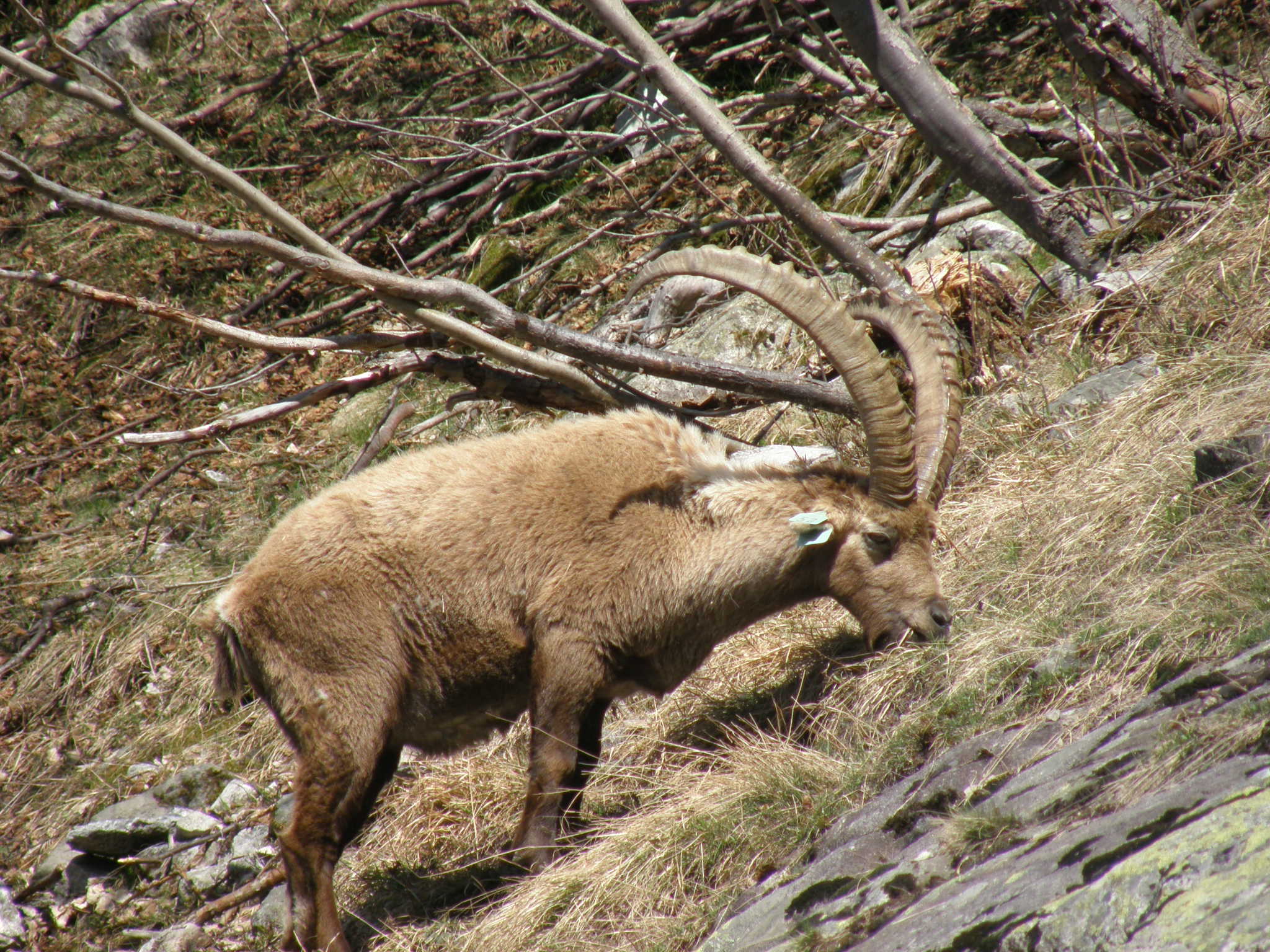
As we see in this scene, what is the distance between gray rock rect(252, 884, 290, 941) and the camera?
494 centimetres

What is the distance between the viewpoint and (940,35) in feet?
31.6

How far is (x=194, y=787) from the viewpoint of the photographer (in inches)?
241

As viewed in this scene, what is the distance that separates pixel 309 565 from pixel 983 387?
4109 mm

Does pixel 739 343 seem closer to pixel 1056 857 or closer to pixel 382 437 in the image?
pixel 382 437

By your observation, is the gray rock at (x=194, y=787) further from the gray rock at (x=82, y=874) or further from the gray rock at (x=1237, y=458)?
the gray rock at (x=1237, y=458)

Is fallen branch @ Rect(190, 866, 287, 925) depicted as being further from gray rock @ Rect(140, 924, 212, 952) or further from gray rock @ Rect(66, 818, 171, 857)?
gray rock @ Rect(66, 818, 171, 857)

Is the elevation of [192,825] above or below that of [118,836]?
below

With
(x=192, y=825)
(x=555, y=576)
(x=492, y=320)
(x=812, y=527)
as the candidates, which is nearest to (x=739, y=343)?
(x=492, y=320)

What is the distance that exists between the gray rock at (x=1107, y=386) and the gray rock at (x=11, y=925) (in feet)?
19.6

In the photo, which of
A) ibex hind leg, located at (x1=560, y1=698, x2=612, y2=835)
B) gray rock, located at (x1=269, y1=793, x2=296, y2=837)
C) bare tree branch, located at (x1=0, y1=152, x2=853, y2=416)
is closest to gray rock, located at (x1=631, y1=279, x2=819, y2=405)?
bare tree branch, located at (x1=0, y1=152, x2=853, y2=416)

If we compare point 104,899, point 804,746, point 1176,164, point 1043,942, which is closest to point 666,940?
point 804,746

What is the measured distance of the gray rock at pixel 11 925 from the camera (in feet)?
17.7

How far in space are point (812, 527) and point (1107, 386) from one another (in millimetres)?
2052

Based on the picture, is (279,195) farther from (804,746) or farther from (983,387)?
(804,746)
